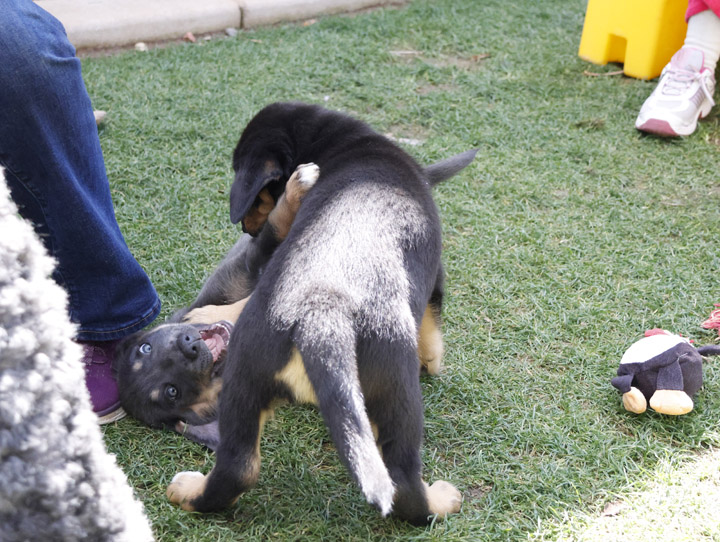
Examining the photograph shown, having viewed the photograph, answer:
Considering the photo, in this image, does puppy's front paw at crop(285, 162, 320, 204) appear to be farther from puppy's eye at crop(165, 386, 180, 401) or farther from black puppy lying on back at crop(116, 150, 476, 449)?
puppy's eye at crop(165, 386, 180, 401)

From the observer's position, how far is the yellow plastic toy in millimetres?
4570

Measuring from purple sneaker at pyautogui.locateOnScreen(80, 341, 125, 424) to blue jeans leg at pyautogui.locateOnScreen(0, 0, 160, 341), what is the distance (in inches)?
2.4

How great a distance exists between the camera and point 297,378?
1.65 m

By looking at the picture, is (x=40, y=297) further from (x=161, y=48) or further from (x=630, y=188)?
(x=161, y=48)

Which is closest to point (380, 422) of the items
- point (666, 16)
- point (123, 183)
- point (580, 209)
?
point (580, 209)

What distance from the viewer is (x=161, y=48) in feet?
16.7

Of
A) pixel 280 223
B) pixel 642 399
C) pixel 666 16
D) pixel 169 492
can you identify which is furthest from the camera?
pixel 666 16

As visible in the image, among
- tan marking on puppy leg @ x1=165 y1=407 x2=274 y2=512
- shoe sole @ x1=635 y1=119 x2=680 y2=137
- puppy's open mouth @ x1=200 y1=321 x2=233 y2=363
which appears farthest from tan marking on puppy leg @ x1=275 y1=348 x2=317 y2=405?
shoe sole @ x1=635 y1=119 x2=680 y2=137

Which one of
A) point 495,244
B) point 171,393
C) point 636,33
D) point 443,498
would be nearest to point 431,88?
point 636,33

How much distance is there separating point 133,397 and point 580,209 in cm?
223

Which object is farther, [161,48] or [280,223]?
[161,48]

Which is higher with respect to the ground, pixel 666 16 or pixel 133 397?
pixel 666 16

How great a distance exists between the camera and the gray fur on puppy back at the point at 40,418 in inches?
29.6

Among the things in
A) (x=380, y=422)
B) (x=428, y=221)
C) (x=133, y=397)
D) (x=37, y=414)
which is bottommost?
(x=133, y=397)
